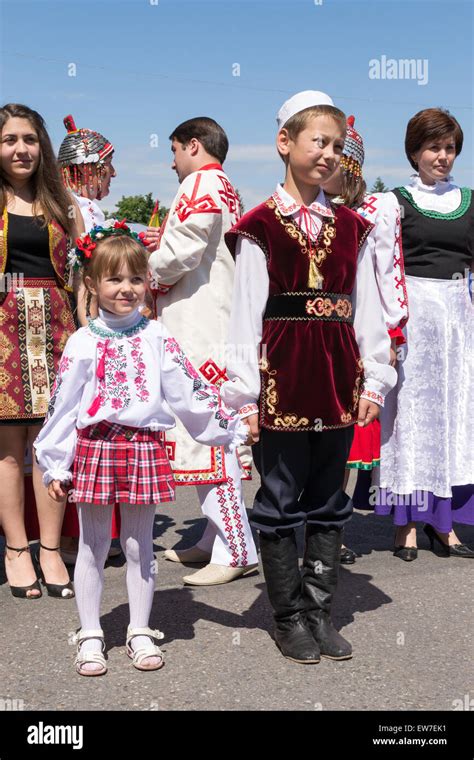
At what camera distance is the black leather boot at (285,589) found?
3.62 meters

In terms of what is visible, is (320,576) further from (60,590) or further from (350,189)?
(350,189)

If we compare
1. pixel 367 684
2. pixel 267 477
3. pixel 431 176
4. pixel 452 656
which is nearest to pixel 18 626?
pixel 267 477

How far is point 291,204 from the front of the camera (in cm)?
356

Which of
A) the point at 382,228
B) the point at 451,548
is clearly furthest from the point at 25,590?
the point at 382,228

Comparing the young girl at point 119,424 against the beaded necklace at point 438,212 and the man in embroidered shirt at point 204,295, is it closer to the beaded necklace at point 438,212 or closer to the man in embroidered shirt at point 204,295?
the man in embroidered shirt at point 204,295

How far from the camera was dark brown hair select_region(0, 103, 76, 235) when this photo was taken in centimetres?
442

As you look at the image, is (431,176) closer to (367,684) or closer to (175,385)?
(175,385)

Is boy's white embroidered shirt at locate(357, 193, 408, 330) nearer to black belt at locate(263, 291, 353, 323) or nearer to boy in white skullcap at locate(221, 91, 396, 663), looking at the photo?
boy in white skullcap at locate(221, 91, 396, 663)

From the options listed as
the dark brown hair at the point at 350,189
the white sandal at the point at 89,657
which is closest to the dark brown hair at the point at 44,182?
the dark brown hair at the point at 350,189

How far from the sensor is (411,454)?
511cm

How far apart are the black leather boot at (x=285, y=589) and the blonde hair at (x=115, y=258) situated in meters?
1.15

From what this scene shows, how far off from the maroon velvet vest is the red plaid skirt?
1.52 ft

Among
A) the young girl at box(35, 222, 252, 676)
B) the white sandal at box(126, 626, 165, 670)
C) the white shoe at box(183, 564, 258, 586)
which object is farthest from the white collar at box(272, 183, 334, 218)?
the white shoe at box(183, 564, 258, 586)

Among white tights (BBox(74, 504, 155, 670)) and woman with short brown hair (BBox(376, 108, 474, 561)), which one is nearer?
white tights (BBox(74, 504, 155, 670))
